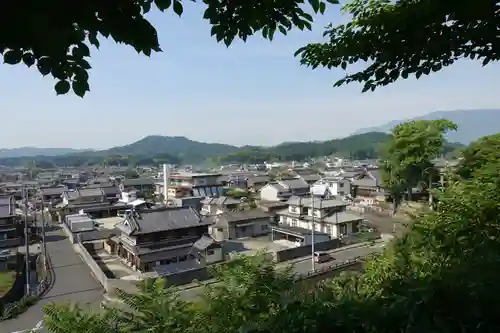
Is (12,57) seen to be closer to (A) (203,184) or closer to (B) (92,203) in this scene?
(B) (92,203)

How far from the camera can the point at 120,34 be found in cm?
165

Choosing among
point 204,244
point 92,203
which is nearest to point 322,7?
point 204,244

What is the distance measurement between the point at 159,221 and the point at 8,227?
510 inches

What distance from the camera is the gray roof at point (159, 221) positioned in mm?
18891

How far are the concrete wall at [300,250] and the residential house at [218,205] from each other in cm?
1523

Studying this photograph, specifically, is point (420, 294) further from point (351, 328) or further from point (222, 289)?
point (222, 289)

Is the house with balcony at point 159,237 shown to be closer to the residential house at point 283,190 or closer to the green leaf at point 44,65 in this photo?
the residential house at point 283,190

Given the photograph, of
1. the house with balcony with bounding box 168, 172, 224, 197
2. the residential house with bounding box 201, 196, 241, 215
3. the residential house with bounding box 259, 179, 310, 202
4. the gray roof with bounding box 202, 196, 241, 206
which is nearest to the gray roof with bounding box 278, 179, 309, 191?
the residential house with bounding box 259, 179, 310, 202

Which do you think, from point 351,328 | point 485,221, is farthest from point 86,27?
point 485,221

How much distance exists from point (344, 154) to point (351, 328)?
12113 centimetres

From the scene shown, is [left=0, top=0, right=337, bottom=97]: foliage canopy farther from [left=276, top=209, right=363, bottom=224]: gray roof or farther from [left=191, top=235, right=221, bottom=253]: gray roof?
[left=276, top=209, right=363, bottom=224]: gray roof

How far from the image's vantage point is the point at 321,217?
24.5 m

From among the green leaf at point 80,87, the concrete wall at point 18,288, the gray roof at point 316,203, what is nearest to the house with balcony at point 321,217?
the gray roof at point 316,203

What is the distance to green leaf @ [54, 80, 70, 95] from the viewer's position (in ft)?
5.18
